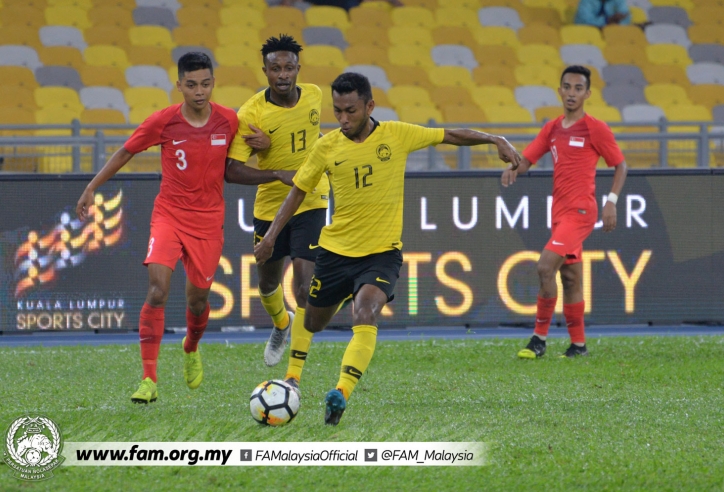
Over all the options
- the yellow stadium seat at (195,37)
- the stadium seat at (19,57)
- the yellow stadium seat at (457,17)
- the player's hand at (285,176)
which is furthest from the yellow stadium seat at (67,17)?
the player's hand at (285,176)

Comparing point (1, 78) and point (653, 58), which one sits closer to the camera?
point (1, 78)

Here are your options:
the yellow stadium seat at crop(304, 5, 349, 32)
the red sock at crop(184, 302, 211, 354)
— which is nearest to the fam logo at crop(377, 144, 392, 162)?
the red sock at crop(184, 302, 211, 354)

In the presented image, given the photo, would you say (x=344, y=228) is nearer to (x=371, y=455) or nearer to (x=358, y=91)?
(x=358, y=91)

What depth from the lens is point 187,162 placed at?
263 inches

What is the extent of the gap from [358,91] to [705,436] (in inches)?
102

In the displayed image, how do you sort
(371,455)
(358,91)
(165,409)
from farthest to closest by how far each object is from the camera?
(165,409)
(358,91)
(371,455)

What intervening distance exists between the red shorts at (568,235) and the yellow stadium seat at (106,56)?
397 inches

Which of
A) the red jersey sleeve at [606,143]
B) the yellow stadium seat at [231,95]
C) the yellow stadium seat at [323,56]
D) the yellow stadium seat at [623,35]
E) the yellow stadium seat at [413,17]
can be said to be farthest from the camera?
the yellow stadium seat at [623,35]

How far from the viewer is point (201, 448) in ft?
15.8

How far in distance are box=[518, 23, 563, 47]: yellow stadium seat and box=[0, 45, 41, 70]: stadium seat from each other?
8.57 m

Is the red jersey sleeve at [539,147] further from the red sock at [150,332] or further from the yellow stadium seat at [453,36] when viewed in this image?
the yellow stadium seat at [453,36]

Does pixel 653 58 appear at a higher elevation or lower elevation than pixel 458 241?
higher

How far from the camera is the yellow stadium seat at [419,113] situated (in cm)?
1639

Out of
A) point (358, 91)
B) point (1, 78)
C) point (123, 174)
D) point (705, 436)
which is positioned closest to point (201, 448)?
point (358, 91)
